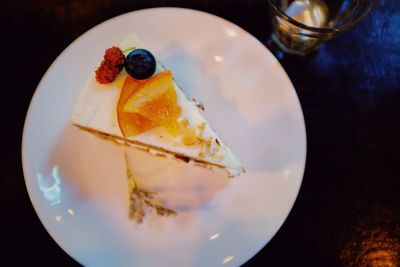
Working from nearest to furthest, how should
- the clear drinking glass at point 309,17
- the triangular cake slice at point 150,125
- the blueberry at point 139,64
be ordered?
the blueberry at point 139,64 < the triangular cake slice at point 150,125 < the clear drinking glass at point 309,17

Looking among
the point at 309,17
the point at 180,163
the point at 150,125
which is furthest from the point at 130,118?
the point at 309,17

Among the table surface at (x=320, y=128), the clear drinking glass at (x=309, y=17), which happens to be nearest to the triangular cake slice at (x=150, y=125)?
the table surface at (x=320, y=128)

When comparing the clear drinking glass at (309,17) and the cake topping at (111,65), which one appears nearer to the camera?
the cake topping at (111,65)

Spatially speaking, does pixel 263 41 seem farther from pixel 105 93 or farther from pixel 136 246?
pixel 136 246

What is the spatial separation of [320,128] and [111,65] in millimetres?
1011

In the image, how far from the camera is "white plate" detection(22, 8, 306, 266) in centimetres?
168

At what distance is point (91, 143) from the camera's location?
185 centimetres

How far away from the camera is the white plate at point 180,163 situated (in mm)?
1682

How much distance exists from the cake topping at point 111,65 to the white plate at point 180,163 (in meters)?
0.25

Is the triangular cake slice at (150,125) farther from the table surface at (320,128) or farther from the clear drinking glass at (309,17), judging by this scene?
the clear drinking glass at (309,17)

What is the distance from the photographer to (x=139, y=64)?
1.61m

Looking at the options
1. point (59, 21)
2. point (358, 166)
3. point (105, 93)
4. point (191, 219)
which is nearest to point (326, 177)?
point (358, 166)

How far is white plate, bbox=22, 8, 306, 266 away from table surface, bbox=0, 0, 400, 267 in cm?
13

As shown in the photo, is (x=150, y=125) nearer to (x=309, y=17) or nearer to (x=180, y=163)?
(x=180, y=163)
